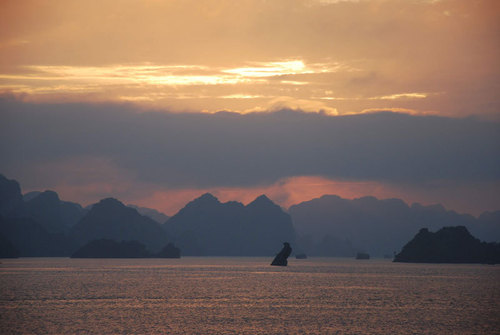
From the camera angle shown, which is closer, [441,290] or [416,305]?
[416,305]

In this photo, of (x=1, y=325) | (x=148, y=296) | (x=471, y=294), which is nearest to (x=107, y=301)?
(x=148, y=296)

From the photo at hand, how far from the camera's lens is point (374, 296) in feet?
472

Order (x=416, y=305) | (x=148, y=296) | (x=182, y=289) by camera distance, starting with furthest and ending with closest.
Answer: (x=182, y=289) < (x=148, y=296) < (x=416, y=305)

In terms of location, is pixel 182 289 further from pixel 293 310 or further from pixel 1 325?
pixel 1 325

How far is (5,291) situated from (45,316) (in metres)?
53.5

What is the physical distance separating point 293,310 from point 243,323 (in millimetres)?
19826

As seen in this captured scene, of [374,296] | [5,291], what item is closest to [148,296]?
[5,291]

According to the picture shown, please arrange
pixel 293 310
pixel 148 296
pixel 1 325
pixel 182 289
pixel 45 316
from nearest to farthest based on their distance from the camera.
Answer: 1. pixel 1 325
2. pixel 45 316
3. pixel 293 310
4. pixel 148 296
5. pixel 182 289

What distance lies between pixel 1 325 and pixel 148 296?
49361 mm

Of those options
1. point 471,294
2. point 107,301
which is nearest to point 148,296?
point 107,301

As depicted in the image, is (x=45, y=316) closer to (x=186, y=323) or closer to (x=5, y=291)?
(x=186, y=323)

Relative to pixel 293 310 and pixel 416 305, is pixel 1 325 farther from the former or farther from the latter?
pixel 416 305

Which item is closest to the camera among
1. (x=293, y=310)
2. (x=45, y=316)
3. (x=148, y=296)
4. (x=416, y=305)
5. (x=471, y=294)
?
(x=45, y=316)

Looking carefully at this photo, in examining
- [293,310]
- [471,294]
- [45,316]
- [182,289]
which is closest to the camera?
[45,316]
